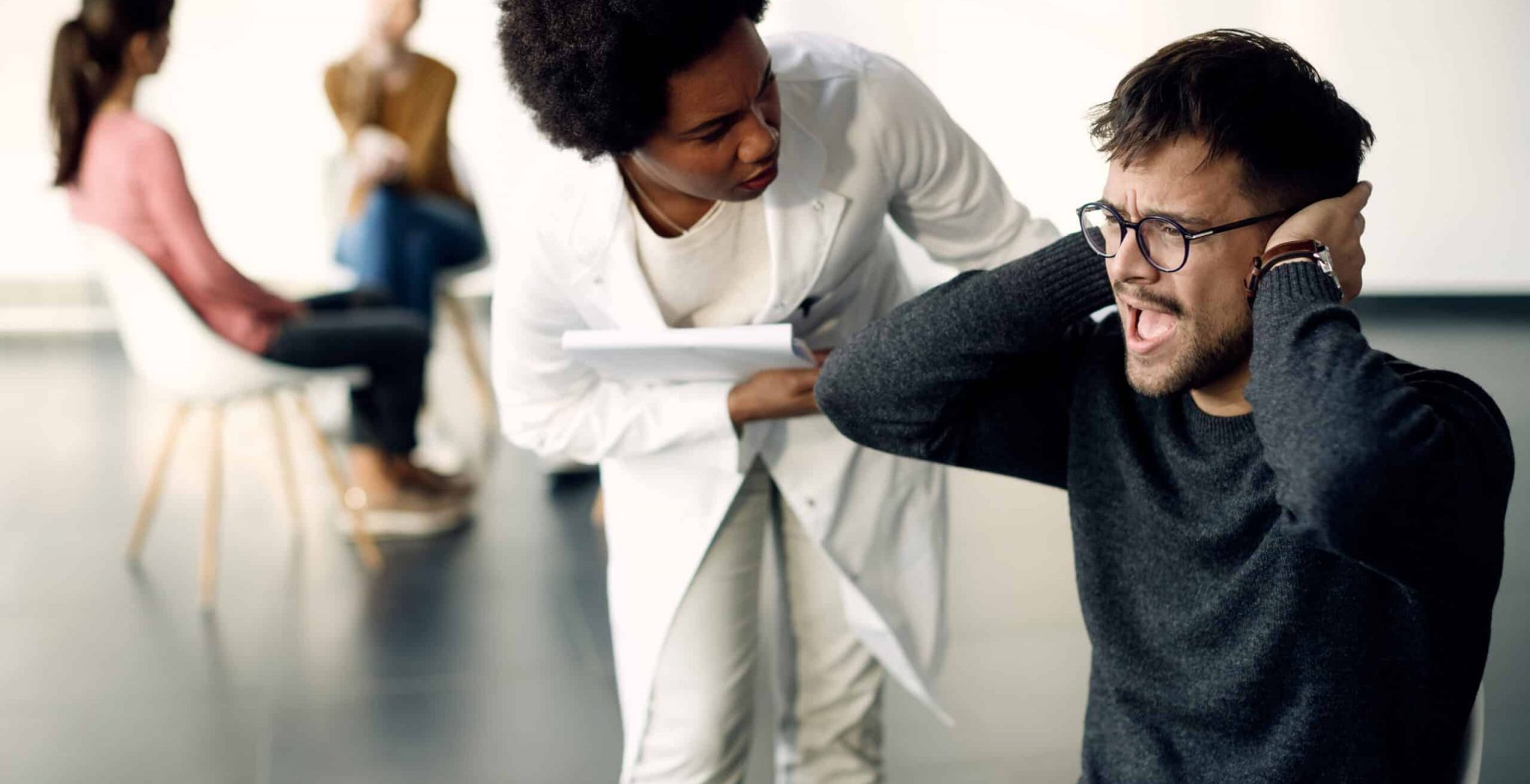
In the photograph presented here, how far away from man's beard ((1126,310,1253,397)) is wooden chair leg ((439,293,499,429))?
11.8ft

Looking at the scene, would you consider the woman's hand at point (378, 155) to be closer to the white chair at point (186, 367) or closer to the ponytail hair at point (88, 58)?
the white chair at point (186, 367)

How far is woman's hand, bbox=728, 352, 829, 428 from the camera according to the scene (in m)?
1.60

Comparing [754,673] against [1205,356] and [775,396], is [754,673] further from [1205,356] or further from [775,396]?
[1205,356]

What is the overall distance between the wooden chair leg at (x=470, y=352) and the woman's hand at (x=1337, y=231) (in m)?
3.68

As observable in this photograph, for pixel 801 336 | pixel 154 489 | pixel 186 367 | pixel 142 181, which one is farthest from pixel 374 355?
pixel 801 336

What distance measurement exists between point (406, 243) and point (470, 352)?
54 centimetres

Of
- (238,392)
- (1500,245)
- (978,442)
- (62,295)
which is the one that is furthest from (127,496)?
(1500,245)

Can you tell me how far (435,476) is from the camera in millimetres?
3762

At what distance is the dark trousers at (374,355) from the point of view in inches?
135

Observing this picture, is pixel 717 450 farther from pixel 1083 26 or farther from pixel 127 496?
pixel 1083 26

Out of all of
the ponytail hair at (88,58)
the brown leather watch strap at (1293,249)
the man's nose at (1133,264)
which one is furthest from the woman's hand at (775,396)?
the ponytail hair at (88,58)

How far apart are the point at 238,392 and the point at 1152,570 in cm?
260

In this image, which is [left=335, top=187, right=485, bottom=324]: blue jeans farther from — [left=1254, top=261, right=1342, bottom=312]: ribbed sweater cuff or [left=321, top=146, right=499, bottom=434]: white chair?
[left=1254, top=261, right=1342, bottom=312]: ribbed sweater cuff

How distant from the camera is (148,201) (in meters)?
3.08
